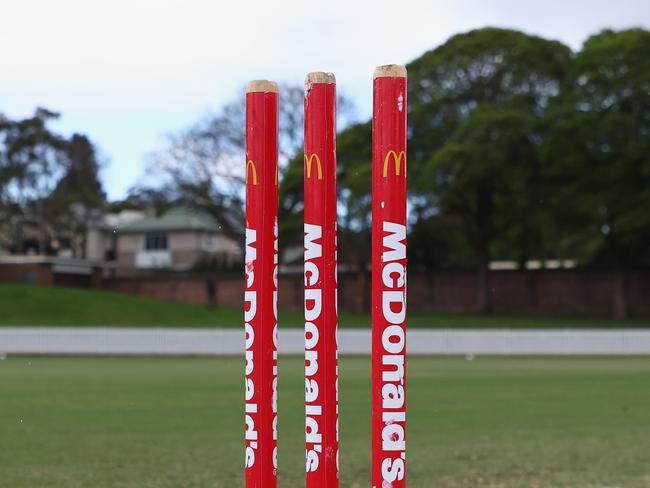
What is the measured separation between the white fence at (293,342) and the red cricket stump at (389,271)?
94.7 ft

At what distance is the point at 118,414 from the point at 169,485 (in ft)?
20.5

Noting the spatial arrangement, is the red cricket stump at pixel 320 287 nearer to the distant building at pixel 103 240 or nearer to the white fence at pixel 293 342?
the white fence at pixel 293 342

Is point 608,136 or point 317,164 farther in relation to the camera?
point 608,136

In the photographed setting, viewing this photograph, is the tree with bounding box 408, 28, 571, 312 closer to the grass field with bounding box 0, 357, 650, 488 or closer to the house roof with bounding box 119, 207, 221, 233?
the grass field with bounding box 0, 357, 650, 488

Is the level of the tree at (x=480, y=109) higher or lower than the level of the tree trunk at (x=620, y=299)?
higher

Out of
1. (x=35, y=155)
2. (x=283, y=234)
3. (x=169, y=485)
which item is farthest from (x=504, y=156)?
(x=169, y=485)

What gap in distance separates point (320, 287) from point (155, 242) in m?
75.8

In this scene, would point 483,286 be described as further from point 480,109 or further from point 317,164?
point 317,164

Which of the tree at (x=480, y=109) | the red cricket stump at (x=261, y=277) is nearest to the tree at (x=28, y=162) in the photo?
the tree at (x=480, y=109)

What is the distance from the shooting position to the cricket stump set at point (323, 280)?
392cm

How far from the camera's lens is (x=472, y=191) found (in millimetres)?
47875

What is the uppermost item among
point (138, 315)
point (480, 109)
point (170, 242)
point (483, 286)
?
point (480, 109)

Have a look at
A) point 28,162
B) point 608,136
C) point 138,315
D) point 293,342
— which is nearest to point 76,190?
point 28,162

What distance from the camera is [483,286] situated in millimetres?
50219
